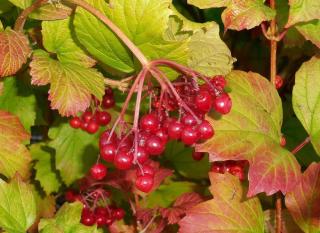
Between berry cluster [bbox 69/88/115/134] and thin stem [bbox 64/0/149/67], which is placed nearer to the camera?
thin stem [bbox 64/0/149/67]

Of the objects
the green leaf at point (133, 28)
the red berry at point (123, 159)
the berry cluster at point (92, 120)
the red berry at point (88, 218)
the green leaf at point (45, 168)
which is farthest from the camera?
the green leaf at point (45, 168)

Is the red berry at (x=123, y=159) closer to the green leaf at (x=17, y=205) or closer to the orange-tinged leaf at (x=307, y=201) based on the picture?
the green leaf at (x=17, y=205)

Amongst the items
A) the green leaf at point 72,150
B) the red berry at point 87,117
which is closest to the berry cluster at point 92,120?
the red berry at point 87,117

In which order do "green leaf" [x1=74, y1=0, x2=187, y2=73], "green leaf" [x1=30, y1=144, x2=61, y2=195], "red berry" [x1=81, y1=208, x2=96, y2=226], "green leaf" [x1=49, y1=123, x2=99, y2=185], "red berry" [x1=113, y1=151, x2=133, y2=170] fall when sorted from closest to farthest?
"red berry" [x1=113, y1=151, x2=133, y2=170], "green leaf" [x1=74, y1=0, x2=187, y2=73], "red berry" [x1=81, y1=208, x2=96, y2=226], "green leaf" [x1=49, y1=123, x2=99, y2=185], "green leaf" [x1=30, y1=144, x2=61, y2=195]

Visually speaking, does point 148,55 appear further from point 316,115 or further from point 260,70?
point 260,70

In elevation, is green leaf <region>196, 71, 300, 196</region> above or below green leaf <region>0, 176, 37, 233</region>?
above

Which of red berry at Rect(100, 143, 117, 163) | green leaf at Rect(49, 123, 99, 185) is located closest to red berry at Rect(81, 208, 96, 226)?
green leaf at Rect(49, 123, 99, 185)

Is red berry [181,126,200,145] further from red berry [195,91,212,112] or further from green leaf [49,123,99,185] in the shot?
green leaf [49,123,99,185]

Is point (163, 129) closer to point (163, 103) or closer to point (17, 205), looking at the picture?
point (163, 103)

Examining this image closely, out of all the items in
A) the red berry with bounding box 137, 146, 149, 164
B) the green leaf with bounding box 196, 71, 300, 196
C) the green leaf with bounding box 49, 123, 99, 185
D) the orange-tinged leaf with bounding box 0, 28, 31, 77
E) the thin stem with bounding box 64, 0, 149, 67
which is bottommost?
the green leaf with bounding box 49, 123, 99, 185
